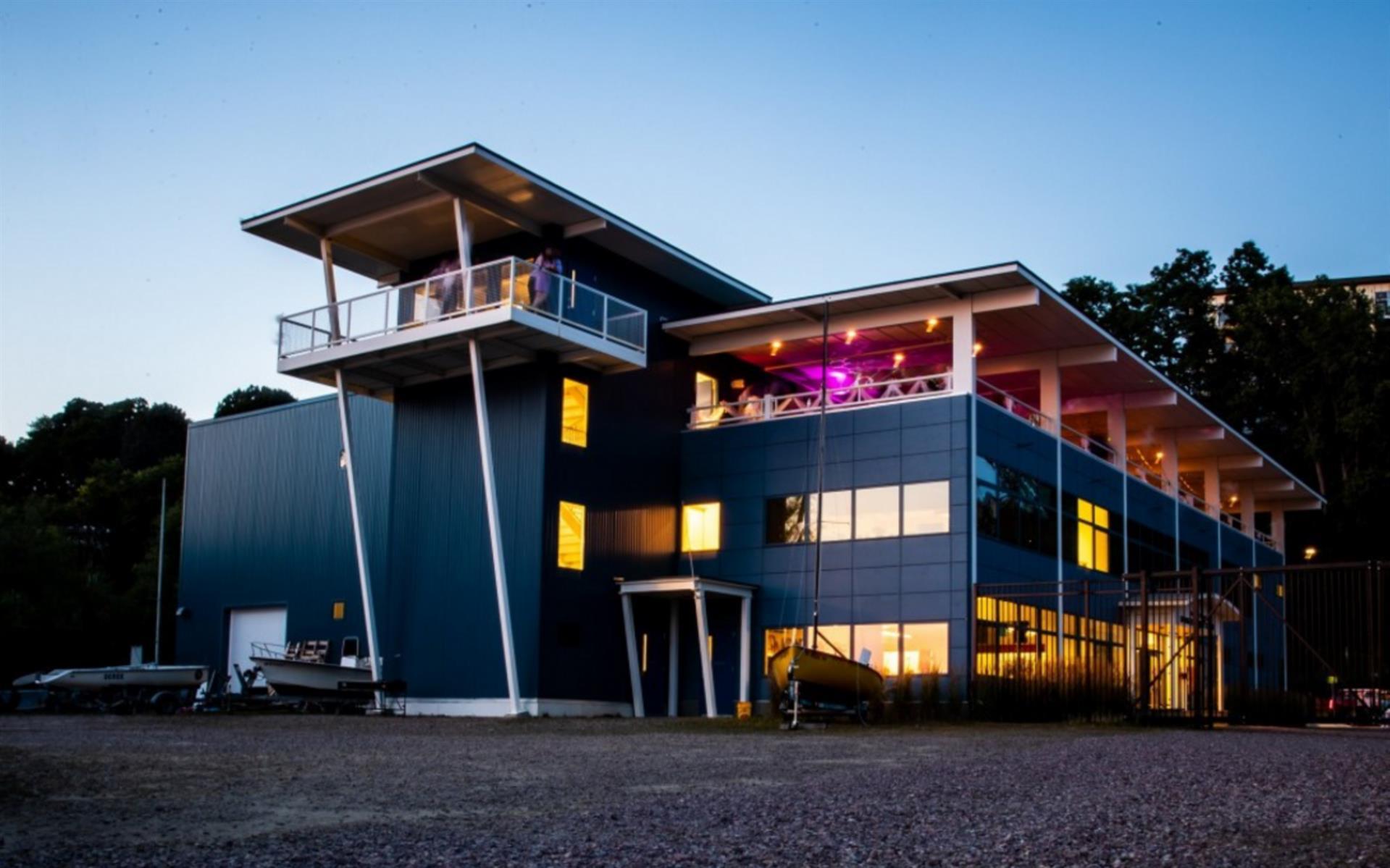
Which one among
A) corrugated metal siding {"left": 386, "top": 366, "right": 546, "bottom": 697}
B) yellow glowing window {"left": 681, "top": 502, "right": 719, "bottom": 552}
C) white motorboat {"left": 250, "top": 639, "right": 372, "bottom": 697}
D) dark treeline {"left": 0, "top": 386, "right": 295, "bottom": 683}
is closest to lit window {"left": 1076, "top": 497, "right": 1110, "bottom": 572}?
yellow glowing window {"left": 681, "top": 502, "right": 719, "bottom": 552}

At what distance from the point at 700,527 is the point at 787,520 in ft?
8.42

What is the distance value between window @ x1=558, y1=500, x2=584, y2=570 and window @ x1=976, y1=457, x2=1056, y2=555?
8723mm

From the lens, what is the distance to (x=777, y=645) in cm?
3250

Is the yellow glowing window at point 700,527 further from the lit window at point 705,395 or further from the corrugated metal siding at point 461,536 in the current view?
the corrugated metal siding at point 461,536

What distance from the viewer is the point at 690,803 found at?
403 inches

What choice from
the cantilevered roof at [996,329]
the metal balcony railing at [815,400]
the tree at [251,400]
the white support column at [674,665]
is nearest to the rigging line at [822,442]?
the cantilevered roof at [996,329]

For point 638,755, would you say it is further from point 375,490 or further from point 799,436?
point 375,490

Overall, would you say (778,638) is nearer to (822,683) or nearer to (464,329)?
(822,683)

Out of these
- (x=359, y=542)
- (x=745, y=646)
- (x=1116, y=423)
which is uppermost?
(x=1116, y=423)

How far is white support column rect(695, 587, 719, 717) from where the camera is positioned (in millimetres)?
31188

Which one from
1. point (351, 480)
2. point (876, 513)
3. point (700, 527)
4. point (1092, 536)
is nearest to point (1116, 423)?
point (1092, 536)

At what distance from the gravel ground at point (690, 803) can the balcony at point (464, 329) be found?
12.5 m

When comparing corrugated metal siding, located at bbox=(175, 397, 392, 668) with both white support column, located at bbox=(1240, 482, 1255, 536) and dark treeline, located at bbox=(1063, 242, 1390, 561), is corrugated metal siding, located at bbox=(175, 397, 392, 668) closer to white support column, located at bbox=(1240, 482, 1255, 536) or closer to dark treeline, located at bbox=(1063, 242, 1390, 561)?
white support column, located at bbox=(1240, 482, 1255, 536)

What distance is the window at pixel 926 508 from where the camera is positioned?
30812 millimetres
